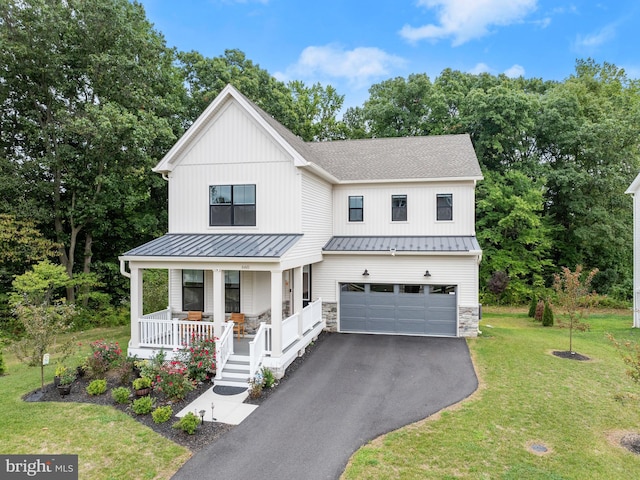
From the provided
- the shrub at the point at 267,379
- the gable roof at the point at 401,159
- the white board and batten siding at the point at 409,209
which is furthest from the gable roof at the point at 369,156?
the shrub at the point at 267,379

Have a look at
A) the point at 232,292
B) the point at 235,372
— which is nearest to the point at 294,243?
the point at 232,292

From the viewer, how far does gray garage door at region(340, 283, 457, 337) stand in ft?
49.0

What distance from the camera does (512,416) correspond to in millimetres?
7992

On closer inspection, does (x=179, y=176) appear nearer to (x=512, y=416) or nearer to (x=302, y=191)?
(x=302, y=191)

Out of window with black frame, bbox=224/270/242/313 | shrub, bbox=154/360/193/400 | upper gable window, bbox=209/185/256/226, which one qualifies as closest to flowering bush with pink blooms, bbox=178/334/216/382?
shrub, bbox=154/360/193/400

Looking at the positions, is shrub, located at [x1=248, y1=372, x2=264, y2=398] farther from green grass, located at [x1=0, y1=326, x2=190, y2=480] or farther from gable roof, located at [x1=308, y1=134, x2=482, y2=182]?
gable roof, located at [x1=308, y1=134, x2=482, y2=182]

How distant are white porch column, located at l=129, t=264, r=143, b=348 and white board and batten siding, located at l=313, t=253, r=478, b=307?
6.84 meters

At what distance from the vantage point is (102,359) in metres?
10.1

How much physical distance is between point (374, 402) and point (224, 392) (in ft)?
12.4

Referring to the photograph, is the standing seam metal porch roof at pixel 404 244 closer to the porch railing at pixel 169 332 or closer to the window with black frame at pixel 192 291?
the window with black frame at pixel 192 291

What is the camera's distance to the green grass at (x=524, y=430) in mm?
6109

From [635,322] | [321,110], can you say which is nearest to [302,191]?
[635,322]

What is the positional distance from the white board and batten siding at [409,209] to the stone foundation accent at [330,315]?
337 centimetres

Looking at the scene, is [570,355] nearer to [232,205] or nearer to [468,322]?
[468,322]
